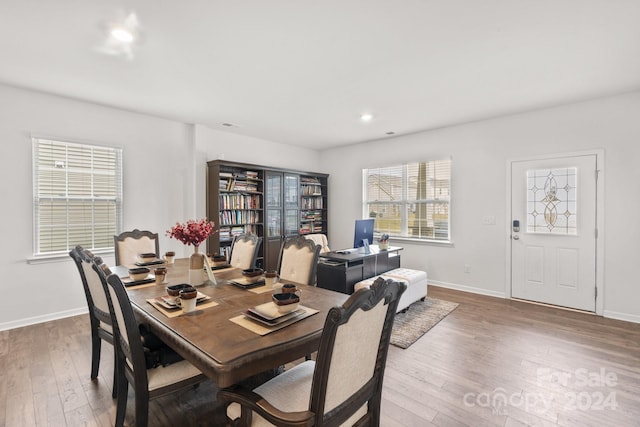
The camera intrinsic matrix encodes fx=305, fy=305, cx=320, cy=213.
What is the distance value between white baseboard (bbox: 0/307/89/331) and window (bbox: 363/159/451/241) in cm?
470

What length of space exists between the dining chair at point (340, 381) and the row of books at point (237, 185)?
3874 millimetres

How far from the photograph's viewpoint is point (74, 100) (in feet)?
12.1

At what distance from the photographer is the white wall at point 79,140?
10.9 feet

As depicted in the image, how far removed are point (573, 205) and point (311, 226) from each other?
4.24 metres

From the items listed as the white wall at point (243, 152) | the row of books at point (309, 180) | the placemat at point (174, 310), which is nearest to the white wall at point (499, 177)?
the row of books at point (309, 180)

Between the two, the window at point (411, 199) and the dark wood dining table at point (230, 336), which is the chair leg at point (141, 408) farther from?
the window at point (411, 199)

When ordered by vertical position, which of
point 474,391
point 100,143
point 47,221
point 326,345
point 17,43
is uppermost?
point 17,43

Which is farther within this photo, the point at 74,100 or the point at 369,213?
the point at 369,213

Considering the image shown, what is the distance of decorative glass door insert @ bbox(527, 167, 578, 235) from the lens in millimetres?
3883

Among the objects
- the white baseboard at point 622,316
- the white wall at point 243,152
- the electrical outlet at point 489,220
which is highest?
the white wall at point 243,152

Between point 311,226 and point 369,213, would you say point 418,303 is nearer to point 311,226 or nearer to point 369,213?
point 369,213

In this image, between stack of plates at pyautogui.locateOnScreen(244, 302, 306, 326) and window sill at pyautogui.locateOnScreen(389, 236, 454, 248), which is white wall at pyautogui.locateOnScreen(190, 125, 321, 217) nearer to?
window sill at pyautogui.locateOnScreen(389, 236, 454, 248)

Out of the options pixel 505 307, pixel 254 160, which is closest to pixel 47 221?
pixel 254 160

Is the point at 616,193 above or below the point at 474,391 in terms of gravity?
above
